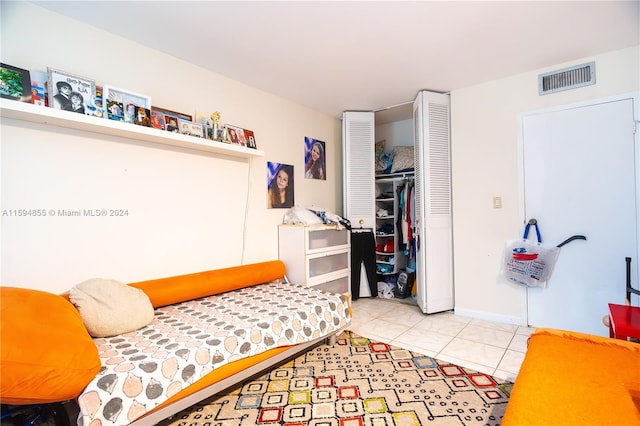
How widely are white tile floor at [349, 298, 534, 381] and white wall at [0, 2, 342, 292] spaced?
1368 millimetres

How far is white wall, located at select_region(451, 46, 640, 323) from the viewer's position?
3.02 meters

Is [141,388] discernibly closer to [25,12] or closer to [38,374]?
[38,374]

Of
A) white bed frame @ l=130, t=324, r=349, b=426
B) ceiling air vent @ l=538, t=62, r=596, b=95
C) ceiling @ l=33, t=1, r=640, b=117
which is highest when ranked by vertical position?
ceiling @ l=33, t=1, r=640, b=117

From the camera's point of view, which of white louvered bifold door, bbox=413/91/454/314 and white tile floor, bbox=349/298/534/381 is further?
white louvered bifold door, bbox=413/91/454/314

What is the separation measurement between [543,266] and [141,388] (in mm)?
3289

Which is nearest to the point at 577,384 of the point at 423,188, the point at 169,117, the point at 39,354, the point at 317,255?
the point at 39,354

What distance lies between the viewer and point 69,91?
1913mm

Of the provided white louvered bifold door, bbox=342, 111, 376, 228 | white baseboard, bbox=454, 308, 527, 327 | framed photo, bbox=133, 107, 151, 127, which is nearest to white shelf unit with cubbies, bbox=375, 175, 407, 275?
white louvered bifold door, bbox=342, 111, 376, 228

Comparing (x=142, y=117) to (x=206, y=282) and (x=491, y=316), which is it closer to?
(x=206, y=282)

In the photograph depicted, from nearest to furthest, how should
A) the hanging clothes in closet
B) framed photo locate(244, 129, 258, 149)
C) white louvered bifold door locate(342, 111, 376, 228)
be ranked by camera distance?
framed photo locate(244, 129, 258, 149) < the hanging clothes in closet < white louvered bifold door locate(342, 111, 376, 228)

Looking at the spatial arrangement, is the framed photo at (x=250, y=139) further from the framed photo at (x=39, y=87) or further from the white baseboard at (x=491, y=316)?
the white baseboard at (x=491, y=316)

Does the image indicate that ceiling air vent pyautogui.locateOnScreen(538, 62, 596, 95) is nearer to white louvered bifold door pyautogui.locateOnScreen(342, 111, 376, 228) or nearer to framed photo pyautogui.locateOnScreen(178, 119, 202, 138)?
white louvered bifold door pyautogui.locateOnScreen(342, 111, 376, 228)

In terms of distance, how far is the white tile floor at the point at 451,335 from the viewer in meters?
2.30

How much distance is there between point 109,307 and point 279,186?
201cm
